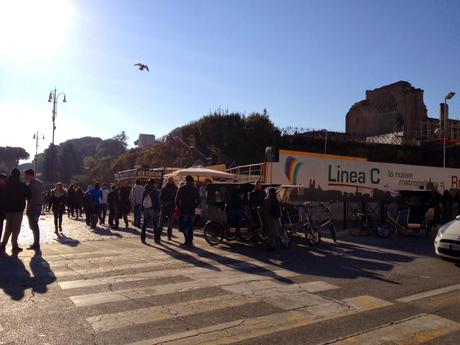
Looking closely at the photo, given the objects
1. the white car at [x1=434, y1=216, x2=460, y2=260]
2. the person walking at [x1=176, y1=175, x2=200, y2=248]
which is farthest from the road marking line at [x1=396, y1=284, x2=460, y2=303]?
the person walking at [x1=176, y1=175, x2=200, y2=248]

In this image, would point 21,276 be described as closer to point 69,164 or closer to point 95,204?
point 95,204

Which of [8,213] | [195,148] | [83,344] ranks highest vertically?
[195,148]

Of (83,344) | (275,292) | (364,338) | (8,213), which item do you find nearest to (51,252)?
(8,213)

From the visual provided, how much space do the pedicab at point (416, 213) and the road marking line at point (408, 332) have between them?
10.8 m

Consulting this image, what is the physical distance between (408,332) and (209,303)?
2.57 metres

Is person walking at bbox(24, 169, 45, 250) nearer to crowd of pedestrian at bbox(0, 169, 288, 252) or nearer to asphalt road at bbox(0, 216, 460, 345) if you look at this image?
crowd of pedestrian at bbox(0, 169, 288, 252)

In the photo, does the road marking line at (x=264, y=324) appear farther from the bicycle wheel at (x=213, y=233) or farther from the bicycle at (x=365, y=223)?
the bicycle at (x=365, y=223)

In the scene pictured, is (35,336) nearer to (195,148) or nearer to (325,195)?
(325,195)

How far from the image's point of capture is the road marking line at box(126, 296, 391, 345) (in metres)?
5.34

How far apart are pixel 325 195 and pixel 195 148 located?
23964 mm

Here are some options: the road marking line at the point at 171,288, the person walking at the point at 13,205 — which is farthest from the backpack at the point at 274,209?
the person walking at the point at 13,205

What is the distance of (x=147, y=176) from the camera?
26281 millimetres

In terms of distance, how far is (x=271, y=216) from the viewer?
12047mm

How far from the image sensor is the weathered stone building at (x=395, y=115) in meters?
58.3
